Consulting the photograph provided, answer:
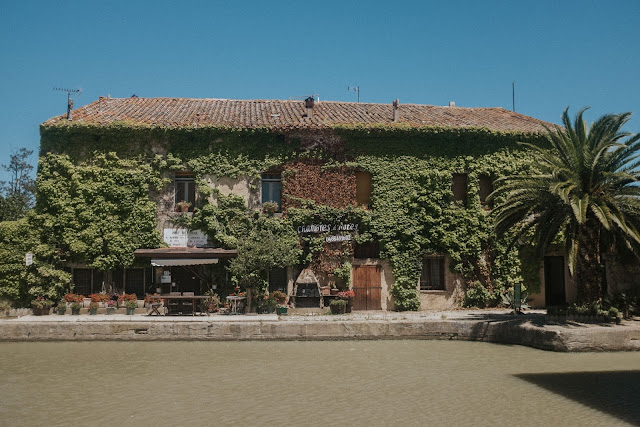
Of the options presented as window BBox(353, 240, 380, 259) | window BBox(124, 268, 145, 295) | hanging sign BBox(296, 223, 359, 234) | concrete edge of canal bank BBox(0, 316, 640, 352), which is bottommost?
concrete edge of canal bank BBox(0, 316, 640, 352)

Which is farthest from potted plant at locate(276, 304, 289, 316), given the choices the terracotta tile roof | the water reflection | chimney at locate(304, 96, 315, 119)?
the water reflection

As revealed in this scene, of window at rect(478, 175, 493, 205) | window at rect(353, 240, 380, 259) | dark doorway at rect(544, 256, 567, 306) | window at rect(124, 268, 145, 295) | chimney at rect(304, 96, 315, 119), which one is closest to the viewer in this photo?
window at rect(124, 268, 145, 295)

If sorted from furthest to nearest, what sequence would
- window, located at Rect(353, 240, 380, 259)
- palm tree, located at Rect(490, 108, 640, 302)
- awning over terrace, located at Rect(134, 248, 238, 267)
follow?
window, located at Rect(353, 240, 380, 259) → awning over terrace, located at Rect(134, 248, 238, 267) → palm tree, located at Rect(490, 108, 640, 302)

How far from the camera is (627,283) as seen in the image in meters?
21.1

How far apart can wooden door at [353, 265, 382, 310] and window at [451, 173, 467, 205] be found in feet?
15.1

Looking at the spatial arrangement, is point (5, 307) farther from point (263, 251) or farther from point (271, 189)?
point (271, 189)

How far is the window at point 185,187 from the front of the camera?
2336 centimetres

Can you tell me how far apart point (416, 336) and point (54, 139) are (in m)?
16.1

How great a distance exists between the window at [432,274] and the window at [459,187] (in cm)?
268

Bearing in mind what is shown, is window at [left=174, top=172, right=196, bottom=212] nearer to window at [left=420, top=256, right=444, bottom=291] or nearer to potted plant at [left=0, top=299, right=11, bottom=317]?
potted plant at [left=0, top=299, right=11, bottom=317]

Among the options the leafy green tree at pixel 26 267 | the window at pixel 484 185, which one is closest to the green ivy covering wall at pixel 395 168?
the window at pixel 484 185

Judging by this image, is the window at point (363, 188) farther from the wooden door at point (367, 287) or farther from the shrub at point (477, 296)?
the shrub at point (477, 296)

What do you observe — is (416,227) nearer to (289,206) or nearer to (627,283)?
(289,206)

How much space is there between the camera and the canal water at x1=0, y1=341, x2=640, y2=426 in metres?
8.94
